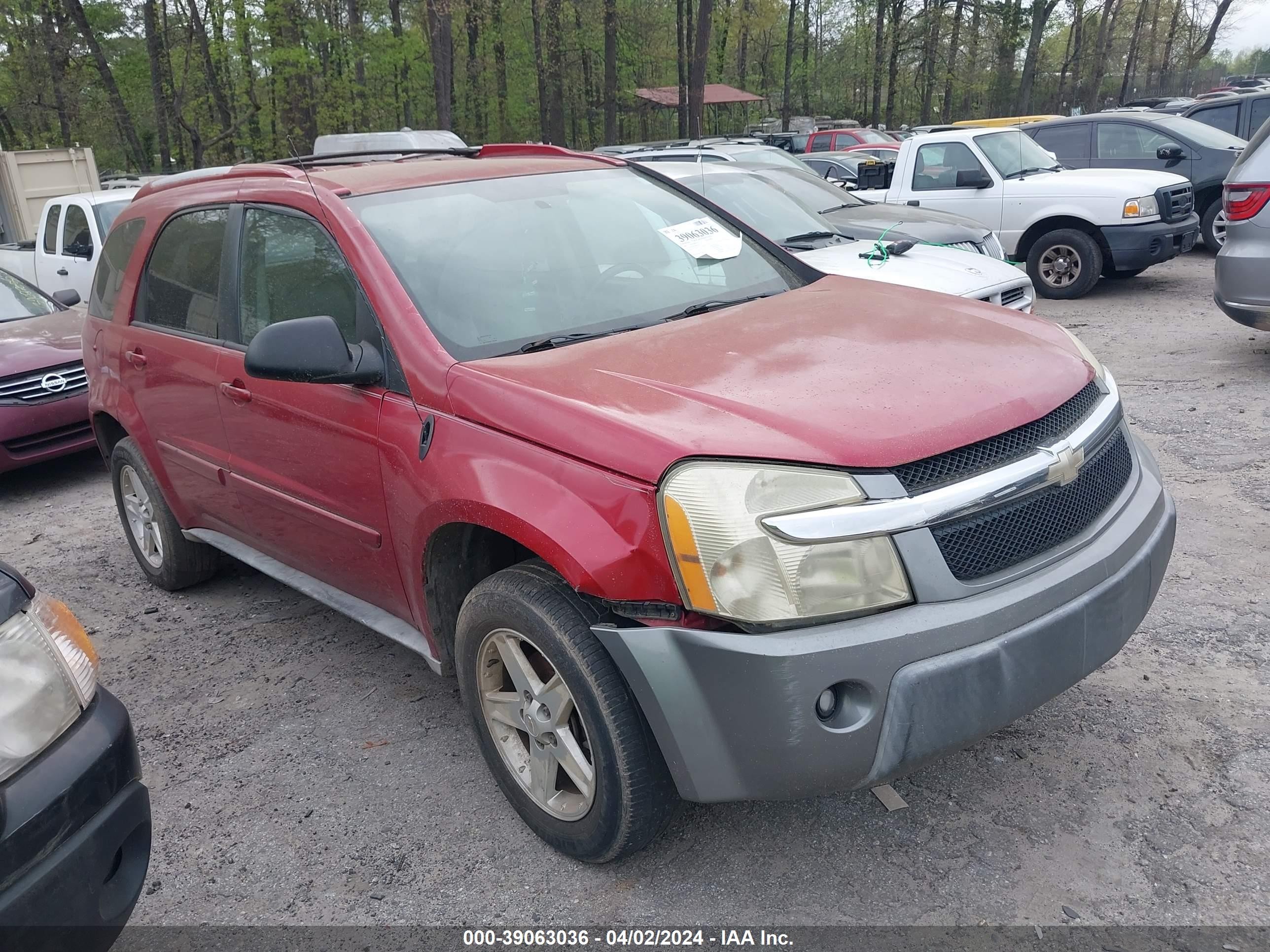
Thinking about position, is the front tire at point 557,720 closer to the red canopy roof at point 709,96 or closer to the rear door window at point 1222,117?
the rear door window at point 1222,117

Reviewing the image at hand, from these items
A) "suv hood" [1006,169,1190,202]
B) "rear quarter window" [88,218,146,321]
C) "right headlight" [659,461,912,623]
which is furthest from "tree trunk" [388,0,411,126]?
"right headlight" [659,461,912,623]

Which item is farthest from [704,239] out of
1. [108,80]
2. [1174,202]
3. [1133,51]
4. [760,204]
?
[1133,51]

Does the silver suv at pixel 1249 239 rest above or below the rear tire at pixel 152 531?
above

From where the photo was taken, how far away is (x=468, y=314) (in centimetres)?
298

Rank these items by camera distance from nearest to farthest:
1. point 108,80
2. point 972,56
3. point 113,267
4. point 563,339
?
1. point 563,339
2. point 113,267
3. point 108,80
4. point 972,56

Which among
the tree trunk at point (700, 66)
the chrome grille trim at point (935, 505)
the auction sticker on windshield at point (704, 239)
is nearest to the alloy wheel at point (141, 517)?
the auction sticker on windshield at point (704, 239)

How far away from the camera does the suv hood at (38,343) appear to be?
6668mm

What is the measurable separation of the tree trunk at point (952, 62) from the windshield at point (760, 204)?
36145 mm

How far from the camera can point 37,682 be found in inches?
78.0

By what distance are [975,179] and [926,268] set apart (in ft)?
14.3

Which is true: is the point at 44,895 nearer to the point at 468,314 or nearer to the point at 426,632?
the point at 426,632

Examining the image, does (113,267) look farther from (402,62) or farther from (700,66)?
(402,62)

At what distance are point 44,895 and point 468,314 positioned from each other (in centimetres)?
181

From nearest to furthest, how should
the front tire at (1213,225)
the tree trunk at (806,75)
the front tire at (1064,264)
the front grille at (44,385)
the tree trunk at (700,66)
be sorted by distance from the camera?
the front grille at (44,385) → the front tire at (1064,264) → the front tire at (1213,225) → the tree trunk at (700,66) → the tree trunk at (806,75)
